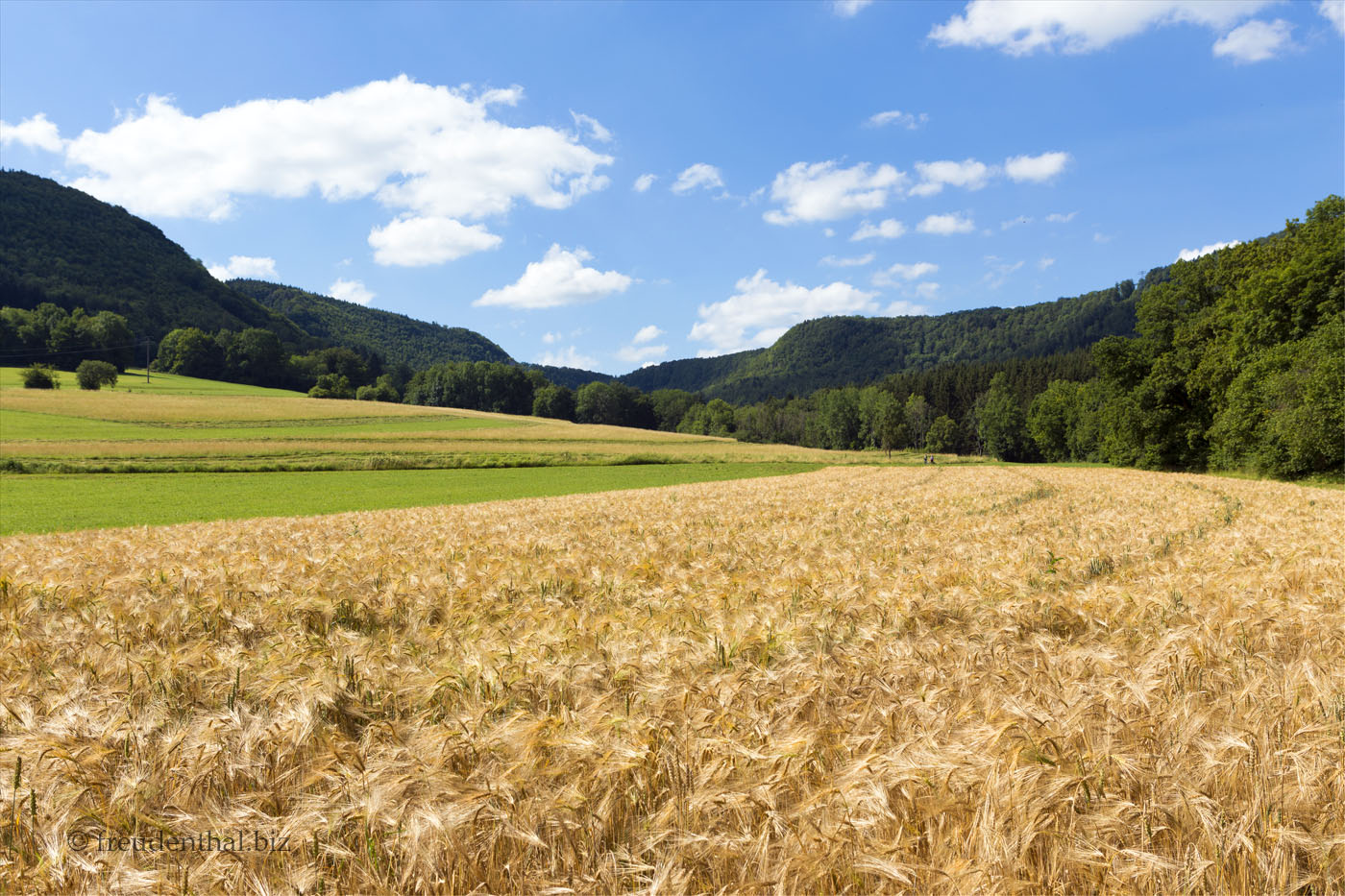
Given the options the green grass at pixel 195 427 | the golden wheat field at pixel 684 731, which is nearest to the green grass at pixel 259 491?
the golden wheat field at pixel 684 731

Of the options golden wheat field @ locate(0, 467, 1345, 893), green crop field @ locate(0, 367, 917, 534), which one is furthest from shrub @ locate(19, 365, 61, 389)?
golden wheat field @ locate(0, 467, 1345, 893)

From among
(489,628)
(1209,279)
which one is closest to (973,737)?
A: (489,628)

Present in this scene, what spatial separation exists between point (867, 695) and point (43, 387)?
14697 cm

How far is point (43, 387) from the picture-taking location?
10612 cm

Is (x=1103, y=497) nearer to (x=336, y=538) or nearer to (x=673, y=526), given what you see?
(x=673, y=526)

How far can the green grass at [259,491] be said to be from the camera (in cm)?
2595

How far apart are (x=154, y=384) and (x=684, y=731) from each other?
160901 millimetres

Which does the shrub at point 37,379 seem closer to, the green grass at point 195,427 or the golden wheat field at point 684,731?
the green grass at point 195,427

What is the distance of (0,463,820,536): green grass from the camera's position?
26.0m

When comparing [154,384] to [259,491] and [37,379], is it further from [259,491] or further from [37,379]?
[259,491]

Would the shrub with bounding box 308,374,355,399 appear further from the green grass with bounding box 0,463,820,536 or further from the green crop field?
the green grass with bounding box 0,463,820,536

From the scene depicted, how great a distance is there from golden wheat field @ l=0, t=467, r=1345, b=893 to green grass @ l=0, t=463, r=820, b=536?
23.2m

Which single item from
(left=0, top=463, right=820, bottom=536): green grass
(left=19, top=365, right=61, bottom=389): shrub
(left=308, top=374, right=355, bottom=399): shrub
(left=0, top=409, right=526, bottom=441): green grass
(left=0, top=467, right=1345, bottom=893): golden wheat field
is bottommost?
(left=0, top=463, right=820, bottom=536): green grass

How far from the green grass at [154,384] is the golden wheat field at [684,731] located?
444ft
